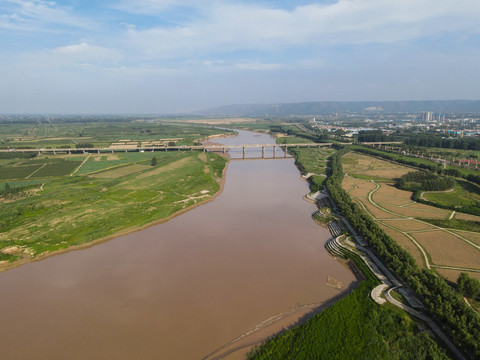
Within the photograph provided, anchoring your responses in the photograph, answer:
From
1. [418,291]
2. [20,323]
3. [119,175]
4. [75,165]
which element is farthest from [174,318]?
[75,165]

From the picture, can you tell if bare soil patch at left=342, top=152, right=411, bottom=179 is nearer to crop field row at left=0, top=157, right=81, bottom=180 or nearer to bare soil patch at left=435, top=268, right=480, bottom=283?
bare soil patch at left=435, top=268, right=480, bottom=283

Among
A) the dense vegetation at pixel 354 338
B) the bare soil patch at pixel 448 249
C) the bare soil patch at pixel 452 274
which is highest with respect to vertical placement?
the bare soil patch at pixel 448 249

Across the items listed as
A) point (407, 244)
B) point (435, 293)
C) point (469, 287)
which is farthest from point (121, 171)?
point (469, 287)

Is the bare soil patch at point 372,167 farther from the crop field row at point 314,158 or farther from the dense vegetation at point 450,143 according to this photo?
the dense vegetation at point 450,143

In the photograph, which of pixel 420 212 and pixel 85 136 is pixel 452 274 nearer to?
pixel 420 212

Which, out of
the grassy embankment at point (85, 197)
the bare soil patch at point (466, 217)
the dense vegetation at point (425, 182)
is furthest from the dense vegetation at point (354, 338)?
the dense vegetation at point (425, 182)
